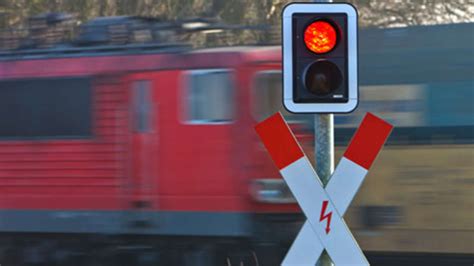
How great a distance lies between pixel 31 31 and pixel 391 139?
602cm

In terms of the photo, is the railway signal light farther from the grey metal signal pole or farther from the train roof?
the train roof

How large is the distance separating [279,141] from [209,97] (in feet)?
22.3

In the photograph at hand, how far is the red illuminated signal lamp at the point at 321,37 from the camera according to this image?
22.3ft

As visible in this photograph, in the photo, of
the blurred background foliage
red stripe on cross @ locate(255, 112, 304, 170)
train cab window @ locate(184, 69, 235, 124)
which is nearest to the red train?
train cab window @ locate(184, 69, 235, 124)

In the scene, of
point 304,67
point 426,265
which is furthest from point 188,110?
point 304,67

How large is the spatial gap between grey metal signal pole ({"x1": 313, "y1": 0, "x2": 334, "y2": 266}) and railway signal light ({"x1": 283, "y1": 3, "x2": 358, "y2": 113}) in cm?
11

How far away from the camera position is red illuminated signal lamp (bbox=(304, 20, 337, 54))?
22.3 ft

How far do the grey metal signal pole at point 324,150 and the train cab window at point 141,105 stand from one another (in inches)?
286

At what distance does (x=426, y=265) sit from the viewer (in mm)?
13203

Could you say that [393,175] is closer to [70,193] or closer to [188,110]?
[188,110]

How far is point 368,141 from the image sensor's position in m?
6.68

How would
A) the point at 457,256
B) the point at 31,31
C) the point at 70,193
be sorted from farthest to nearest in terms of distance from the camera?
1. the point at 31,31
2. the point at 70,193
3. the point at 457,256

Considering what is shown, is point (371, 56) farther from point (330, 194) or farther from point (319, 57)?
point (330, 194)

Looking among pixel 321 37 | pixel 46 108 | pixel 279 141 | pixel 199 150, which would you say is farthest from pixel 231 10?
pixel 279 141
